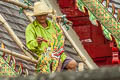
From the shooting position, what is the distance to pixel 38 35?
7.27m

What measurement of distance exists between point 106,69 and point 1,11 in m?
9.94

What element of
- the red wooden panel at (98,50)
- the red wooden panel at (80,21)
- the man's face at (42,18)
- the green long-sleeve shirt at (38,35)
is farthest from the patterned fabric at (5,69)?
the red wooden panel at (80,21)

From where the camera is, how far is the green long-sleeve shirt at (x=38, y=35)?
720 centimetres

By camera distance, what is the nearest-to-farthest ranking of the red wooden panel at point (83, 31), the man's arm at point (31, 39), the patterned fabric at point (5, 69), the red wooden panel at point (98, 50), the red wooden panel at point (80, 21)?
the man's arm at point (31, 39), the patterned fabric at point (5, 69), the red wooden panel at point (98, 50), the red wooden panel at point (83, 31), the red wooden panel at point (80, 21)

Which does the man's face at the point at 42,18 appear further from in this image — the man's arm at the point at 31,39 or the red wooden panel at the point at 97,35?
the red wooden panel at the point at 97,35

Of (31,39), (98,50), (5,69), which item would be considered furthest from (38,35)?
(98,50)

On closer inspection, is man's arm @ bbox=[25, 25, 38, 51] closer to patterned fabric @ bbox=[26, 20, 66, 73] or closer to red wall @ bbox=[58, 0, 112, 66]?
patterned fabric @ bbox=[26, 20, 66, 73]

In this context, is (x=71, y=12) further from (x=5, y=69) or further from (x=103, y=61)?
(x=5, y=69)

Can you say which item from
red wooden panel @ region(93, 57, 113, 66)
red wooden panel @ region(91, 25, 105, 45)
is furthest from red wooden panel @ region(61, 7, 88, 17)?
red wooden panel @ region(93, 57, 113, 66)

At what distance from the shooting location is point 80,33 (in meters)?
12.1

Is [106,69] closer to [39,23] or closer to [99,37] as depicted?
[39,23]

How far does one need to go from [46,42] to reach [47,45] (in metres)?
0.05

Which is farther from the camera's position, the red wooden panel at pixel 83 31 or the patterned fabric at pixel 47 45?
the red wooden panel at pixel 83 31

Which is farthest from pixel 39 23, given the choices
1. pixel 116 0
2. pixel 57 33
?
pixel 116 0
